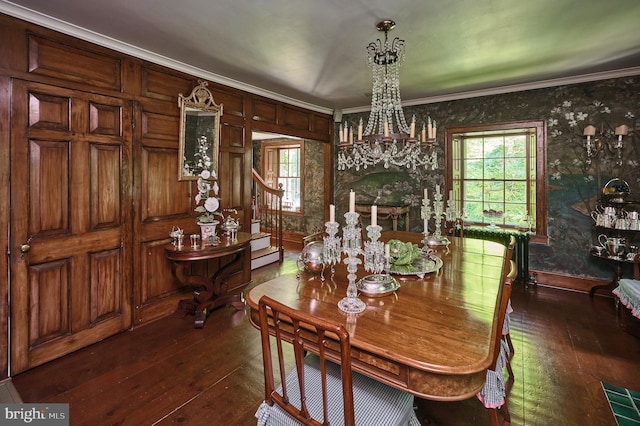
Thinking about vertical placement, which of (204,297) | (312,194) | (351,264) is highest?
(312,194)

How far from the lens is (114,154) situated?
2697mm

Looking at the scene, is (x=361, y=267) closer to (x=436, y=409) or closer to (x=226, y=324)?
(x=436, y=409)

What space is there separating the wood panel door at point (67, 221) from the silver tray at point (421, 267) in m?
2.40

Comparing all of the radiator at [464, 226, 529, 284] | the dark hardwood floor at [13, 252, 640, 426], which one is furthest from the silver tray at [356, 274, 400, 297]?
the radiator at [464, 226, 529, 284]

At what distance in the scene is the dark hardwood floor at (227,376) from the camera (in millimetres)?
1851

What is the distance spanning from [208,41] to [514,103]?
12.5ft

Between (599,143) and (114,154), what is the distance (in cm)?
516

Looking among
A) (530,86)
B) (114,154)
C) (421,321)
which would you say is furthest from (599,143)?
(114,154)

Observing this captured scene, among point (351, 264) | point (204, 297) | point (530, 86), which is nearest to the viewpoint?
point (351, 264)

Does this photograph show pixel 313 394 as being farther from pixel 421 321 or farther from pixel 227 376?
pixel 227 376

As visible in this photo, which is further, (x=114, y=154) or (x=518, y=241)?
(x=518, y=241)

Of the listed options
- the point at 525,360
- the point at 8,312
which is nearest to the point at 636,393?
the point at 525,360

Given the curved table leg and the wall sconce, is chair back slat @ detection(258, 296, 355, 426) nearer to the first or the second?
the curved table leg

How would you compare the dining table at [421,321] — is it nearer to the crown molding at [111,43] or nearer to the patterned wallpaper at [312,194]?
the crown molding at [111,43]
